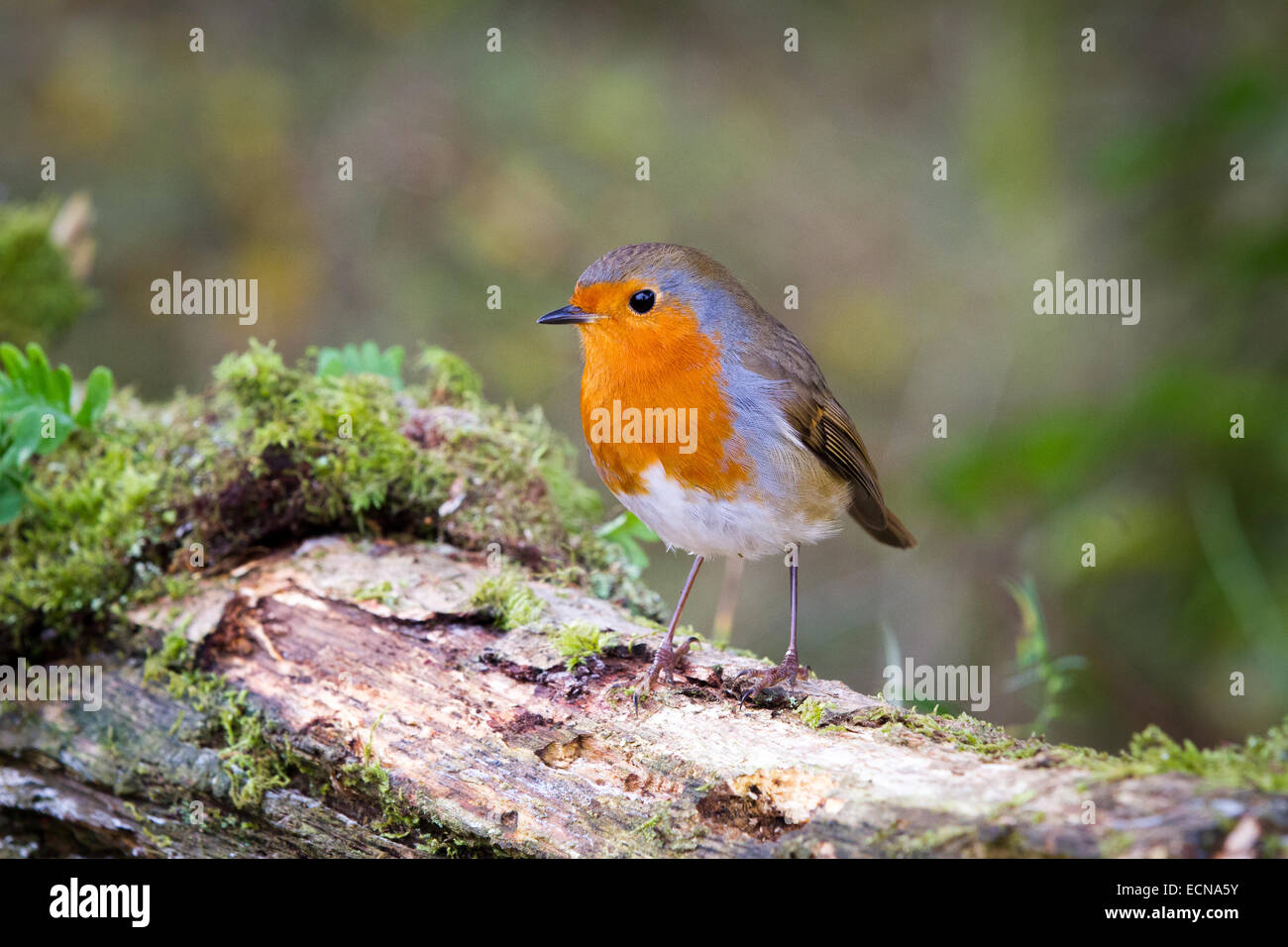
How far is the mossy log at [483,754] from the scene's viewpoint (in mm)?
2053

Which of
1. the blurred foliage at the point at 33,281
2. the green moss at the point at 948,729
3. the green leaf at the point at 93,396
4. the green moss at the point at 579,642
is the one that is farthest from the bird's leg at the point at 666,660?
the blurred foliage at the point at 33,281

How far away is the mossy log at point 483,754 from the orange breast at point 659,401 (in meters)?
0.48

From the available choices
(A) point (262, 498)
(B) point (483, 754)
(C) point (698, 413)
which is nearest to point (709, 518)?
(C) point (698, 413)

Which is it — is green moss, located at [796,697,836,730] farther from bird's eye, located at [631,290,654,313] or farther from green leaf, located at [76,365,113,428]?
green leaf, located at [76,365,113,428]

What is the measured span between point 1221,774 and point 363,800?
6.63ft

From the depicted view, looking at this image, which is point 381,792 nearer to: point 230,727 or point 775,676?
point 230,727

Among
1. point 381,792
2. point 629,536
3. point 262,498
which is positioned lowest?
point 381,792

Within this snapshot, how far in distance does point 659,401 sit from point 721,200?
16.4 feet

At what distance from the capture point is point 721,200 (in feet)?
25.5

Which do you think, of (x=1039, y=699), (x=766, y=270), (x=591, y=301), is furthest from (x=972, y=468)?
(x=766, y=270)

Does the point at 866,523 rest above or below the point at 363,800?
above

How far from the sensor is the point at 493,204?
24.8 ft

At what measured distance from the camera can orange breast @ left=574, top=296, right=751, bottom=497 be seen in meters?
3.06
